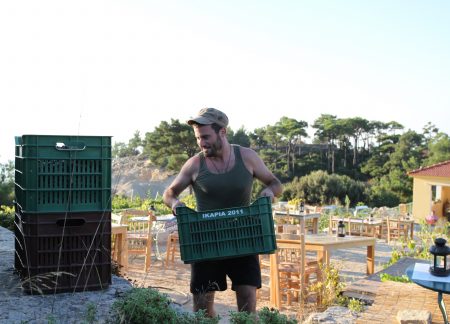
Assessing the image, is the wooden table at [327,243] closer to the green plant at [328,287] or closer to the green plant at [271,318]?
the green plant at [328,287]

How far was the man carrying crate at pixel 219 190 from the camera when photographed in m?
3.39

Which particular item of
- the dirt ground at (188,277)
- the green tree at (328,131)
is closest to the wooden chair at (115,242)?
the dirt ground at (188,277)

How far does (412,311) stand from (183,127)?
105 feet

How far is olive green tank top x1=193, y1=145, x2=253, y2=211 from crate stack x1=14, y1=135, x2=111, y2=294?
26.0 inches

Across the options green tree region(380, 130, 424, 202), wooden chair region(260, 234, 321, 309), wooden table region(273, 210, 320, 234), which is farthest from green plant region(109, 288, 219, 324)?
green tree region(380, 130, 424, 202)

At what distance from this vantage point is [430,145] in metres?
40.2

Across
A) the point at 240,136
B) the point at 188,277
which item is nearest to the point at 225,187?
the point at 188,277

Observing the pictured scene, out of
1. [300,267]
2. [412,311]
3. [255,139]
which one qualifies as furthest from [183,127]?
[412,311]

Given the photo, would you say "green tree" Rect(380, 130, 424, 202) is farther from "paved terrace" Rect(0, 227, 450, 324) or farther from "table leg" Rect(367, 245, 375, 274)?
"table leg" Rect(367, 245, 375, 274)

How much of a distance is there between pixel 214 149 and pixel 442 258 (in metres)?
2.07

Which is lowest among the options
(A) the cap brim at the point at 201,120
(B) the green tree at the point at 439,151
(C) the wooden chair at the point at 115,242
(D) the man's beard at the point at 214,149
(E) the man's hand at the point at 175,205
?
(C) the wooden chair at the point at 115,242

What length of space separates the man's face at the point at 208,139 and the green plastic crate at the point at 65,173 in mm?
669

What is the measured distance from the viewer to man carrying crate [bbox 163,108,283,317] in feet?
11.1

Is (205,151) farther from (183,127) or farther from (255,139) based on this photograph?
(255,139)
